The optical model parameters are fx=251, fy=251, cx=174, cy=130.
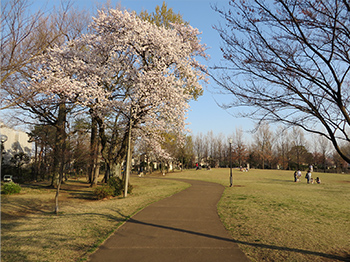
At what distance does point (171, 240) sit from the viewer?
6969 mm

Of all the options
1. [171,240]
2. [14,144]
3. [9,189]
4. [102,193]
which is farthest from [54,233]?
[14,144]

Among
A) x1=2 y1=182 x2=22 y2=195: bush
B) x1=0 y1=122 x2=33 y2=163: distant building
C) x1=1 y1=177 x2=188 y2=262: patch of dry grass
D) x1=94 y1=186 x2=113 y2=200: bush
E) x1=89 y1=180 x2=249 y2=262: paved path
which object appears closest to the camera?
x1=89 y1=180 x2=249 y2=262: paved path

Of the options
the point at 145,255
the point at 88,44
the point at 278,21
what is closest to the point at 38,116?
the point at 88,44

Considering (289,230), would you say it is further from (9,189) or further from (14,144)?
(14,144)

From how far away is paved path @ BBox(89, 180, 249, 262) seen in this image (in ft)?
18.9

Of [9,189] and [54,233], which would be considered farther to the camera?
[9,189]

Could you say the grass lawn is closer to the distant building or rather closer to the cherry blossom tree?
the cherry blossom tree

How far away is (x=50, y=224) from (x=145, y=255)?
5.32 meters

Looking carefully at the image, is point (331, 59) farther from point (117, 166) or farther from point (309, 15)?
point (117, 166)

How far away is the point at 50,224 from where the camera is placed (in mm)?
9336

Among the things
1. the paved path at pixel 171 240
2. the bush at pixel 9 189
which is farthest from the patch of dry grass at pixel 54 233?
the bush at pixel 9 189

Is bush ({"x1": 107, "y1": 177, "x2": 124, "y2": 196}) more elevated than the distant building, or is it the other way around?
the distant building

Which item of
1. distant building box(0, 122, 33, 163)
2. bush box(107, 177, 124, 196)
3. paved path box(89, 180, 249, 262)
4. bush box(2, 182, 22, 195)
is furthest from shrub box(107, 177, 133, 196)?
distant building box(0, 122, 33, 163)

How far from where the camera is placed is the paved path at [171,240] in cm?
577
